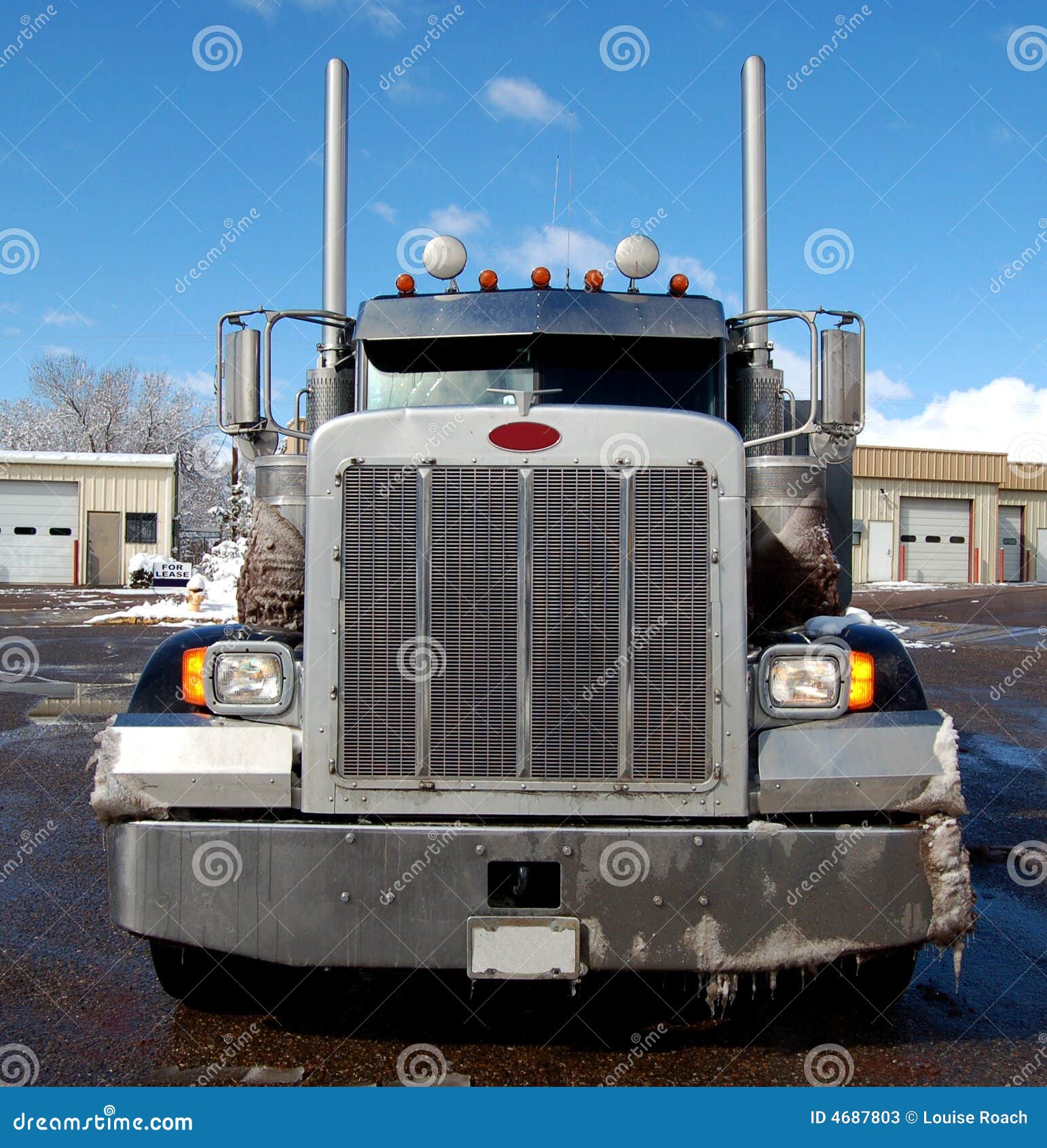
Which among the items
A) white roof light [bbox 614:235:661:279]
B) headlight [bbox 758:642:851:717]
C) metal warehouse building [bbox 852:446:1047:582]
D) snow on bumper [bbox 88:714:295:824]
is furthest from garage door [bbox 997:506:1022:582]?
snow on bumper [bbox 88:714:295:824]

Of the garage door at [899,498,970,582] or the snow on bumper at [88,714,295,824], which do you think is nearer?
the snow on bumper at [88,714,295,824]

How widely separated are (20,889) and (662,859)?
352 cm

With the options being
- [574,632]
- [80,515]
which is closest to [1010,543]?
[80,515]

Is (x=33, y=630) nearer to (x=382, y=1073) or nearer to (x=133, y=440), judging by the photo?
(x=382, y=1073)

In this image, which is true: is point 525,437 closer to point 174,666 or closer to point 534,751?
point 534,751

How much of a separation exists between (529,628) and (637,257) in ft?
9.10

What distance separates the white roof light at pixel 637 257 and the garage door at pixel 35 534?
122 ft

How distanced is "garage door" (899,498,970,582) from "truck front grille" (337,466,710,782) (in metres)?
39.9

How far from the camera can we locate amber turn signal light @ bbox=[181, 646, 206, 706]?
3.72 metres

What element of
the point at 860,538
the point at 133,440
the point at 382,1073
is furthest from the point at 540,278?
the point at 133,440

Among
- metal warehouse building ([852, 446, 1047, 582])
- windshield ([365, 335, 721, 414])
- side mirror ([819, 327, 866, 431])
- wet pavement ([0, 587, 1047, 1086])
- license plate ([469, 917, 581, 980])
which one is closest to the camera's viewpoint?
license plate ([469, 917, 581, 980])

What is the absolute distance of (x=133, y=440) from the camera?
2090 inches

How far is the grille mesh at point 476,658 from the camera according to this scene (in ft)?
11.4

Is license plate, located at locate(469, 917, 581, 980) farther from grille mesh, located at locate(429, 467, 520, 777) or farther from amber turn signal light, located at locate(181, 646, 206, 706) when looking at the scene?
amber turn signal light, located at locate(181, 646, 206, 706)
